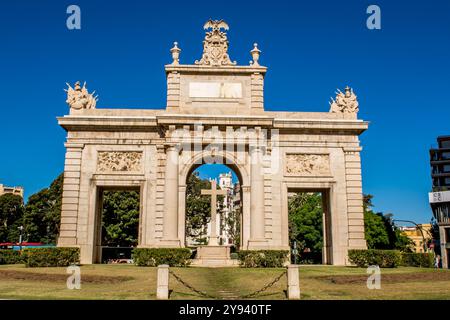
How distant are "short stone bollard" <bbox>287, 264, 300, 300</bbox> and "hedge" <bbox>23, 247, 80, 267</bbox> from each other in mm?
17953

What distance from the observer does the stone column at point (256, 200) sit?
30.1 m

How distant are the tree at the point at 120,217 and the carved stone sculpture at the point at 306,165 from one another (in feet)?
75.6

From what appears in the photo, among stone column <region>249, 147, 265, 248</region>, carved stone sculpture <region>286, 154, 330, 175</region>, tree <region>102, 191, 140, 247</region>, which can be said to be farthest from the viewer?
tree <region>102, 191, 140, 247</region>

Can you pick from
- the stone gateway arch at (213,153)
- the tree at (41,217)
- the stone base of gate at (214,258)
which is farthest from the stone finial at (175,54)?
the tree at (41,217)

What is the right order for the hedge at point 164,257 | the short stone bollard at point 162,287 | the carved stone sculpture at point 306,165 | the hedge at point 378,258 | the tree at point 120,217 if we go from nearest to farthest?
the short stone bollard at point 162,287 < the hedge at point 164,257 < the hedge at point 378,258 < the carved stone sculpture at point 306,165 < the tree at point 120,217

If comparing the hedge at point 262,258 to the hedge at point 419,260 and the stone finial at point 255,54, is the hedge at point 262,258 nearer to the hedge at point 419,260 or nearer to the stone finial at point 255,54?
the hedge at point 419,260

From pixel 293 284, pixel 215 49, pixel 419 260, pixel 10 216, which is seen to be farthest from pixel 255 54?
pixel 10 216

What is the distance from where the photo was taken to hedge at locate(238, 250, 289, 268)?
28078mm

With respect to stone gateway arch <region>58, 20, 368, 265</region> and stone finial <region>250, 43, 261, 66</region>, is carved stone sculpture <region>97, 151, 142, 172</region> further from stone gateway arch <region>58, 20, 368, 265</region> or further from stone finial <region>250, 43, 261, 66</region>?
stone finial <region>250, 43, 261, 66</region>

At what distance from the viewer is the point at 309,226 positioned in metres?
57.4

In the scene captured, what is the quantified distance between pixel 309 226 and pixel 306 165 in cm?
2618

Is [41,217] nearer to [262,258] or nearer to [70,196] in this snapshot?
[70,196]

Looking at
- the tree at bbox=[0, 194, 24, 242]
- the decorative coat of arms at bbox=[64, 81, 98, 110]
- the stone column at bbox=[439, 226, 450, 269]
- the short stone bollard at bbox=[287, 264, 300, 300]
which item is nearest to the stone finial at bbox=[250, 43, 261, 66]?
the decorative coat of arms at bbox=[64, 81, 98, 110]
